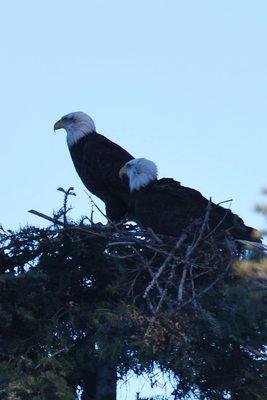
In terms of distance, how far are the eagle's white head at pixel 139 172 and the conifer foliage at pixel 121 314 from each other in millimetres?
1385

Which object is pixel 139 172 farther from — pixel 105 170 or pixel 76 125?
pixel 76 125

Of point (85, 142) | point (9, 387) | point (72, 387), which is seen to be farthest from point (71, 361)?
point (85, 142)

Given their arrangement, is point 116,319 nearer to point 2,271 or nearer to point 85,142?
point 2,271

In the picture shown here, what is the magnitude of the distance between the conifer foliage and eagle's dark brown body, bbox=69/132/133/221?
2.13 m

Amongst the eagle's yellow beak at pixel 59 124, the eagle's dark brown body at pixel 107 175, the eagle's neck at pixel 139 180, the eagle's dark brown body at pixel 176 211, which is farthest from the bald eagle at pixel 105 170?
the eagle's dark brown body at pixel 176 211

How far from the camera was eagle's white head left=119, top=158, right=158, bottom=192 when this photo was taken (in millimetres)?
11484

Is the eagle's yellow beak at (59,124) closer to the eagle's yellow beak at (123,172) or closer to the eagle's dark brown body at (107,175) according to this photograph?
the eagle's dark brown body at (107,175)

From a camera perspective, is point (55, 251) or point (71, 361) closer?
point (71, 361)

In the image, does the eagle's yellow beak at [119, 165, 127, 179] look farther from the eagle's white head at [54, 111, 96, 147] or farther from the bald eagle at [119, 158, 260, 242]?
the eagle's white head at [54, 111, 96, 147]

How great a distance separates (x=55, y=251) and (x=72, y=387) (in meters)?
1.17

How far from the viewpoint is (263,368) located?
28.0 feet

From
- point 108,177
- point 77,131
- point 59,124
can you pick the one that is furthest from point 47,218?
point 59,124

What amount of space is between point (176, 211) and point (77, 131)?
3115 mm

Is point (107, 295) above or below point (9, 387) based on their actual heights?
above
